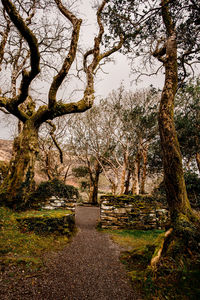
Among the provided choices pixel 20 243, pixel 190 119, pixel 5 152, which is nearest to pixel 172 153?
pixel 20 243

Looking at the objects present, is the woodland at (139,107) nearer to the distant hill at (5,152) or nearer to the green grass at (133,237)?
the green grass at (133,237)

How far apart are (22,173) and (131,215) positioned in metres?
5.94

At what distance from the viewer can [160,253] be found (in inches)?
112

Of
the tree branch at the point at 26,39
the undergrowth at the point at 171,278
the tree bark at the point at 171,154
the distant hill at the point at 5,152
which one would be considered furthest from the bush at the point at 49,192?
the distant hill at the point at 5,152

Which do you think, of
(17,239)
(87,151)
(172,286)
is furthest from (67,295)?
(87,151)

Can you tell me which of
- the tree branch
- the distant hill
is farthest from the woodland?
the distant hill

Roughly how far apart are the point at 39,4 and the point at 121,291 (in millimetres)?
12954

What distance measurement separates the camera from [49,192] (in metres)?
7.45

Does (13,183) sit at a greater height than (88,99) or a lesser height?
lesser

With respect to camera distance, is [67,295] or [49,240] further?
[49,240]

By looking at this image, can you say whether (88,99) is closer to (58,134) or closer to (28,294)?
(28,294)

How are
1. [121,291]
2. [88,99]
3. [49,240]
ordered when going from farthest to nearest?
[88,99]
[49,240]
[121,291]

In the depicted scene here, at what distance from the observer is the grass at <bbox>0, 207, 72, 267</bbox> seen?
9.85ft

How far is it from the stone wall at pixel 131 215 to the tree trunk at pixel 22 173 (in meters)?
4.19
